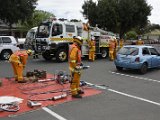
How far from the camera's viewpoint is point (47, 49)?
20.2m

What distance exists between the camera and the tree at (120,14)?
46312 mm

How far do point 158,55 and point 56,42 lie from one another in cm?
653

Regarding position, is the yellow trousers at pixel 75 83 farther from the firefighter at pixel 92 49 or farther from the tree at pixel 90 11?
the tree at pixel 90 11

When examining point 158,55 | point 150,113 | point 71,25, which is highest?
point 71,25

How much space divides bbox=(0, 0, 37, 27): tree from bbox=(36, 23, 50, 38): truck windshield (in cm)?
1215

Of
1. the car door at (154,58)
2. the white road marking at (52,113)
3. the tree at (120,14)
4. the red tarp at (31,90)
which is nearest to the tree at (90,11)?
the tree at (120,14)

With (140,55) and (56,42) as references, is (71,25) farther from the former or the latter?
(140,55)

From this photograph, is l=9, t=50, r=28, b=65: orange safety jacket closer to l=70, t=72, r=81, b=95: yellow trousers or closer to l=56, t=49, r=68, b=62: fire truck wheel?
l=70, t=72, r=81, b=95: yellow trousers

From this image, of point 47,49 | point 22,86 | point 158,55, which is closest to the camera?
point 22,86

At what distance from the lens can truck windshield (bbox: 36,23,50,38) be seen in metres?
20.4

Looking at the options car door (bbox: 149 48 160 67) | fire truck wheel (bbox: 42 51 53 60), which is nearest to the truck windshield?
fire truck wheel (bbox: 42 51 53 60)

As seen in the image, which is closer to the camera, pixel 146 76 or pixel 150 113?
pixel 150 113

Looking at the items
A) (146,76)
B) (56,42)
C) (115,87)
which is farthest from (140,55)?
(56,42)

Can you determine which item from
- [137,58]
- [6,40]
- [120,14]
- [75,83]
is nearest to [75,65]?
[75,83]
